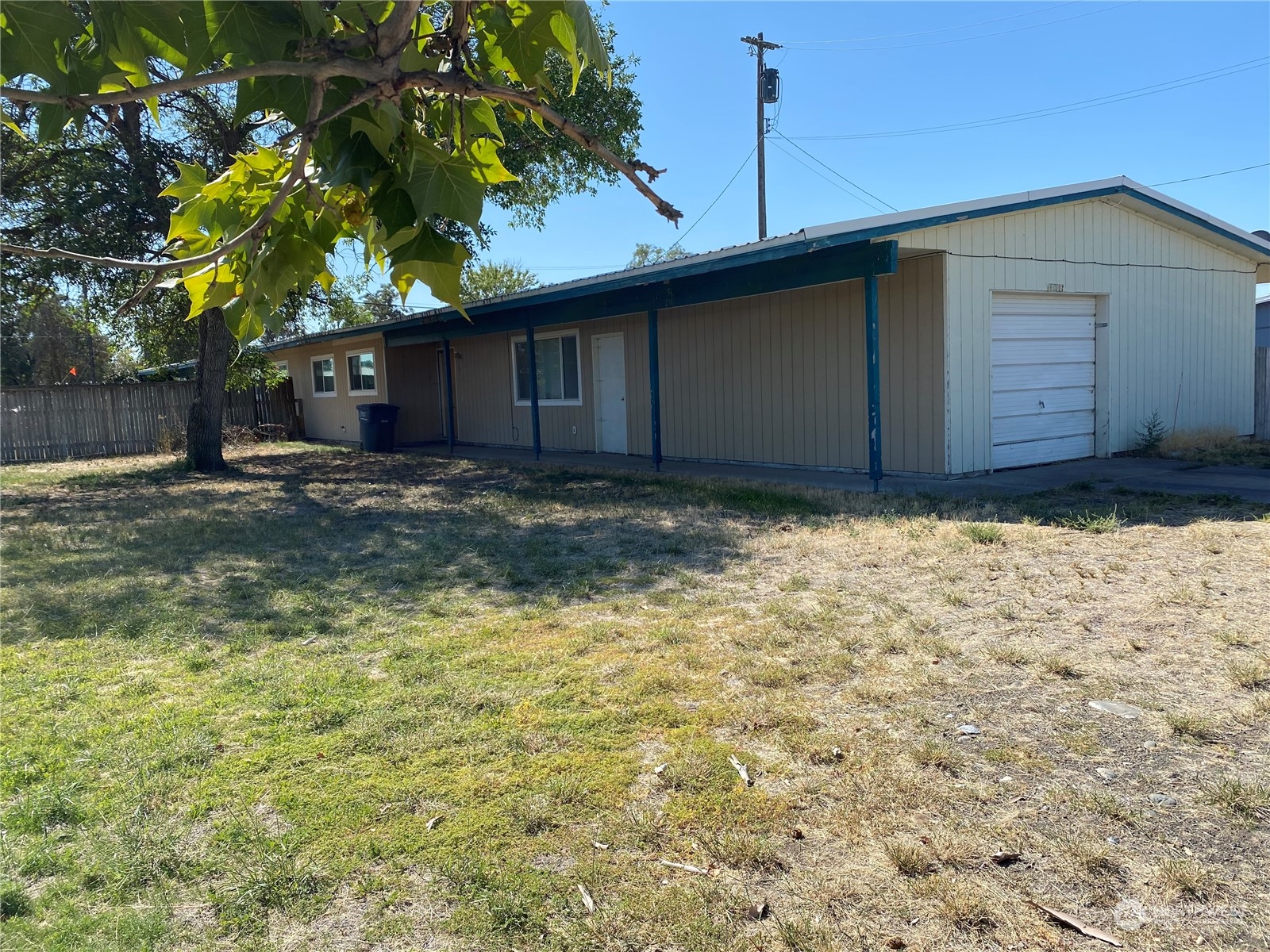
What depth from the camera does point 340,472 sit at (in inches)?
586

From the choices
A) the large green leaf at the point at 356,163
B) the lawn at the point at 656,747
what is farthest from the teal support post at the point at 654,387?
the large green leaf at the point at 356,163

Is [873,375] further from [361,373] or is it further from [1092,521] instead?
[361,373]

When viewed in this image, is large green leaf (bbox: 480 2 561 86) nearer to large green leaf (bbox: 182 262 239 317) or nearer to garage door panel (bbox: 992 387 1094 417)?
large green leaf (bbox: 182 262 239 317)

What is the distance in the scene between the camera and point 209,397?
50.1 feet

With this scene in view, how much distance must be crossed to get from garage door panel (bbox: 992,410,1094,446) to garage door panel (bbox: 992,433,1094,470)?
6 cm

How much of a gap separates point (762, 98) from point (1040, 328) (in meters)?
14.4

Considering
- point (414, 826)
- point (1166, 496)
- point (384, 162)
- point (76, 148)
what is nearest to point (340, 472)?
point (76, 148)

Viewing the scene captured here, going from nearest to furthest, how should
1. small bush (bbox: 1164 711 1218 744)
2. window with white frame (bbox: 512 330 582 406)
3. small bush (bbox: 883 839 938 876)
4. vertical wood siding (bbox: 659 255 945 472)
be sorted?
1. small bush (bbox: 883 839 938 876)
2. small bush (bbox: 1164 711 1218 744)
3. vertical wood siding (bbox: 659 255 945 472)
4. window with white frame (bbox: 512 330 582 406)

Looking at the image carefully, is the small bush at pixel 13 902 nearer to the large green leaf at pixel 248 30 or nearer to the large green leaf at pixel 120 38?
the large green leaf at pixel 120 38

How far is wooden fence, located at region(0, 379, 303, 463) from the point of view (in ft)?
62.0

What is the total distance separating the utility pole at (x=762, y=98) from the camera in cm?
2261

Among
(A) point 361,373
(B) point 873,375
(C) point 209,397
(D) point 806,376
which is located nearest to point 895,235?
(B) point 873,375

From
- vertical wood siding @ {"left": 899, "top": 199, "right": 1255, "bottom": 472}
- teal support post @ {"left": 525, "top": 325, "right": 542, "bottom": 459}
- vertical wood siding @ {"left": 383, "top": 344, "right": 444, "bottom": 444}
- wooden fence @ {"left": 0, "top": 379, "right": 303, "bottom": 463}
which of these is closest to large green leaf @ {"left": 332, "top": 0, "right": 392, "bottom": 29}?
vertical wood siding @ {"left": 899, "top": 199, "right": 1255, "bottom": 472}

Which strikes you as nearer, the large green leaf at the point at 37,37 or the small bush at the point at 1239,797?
the large green leaf at the point at 37,37
